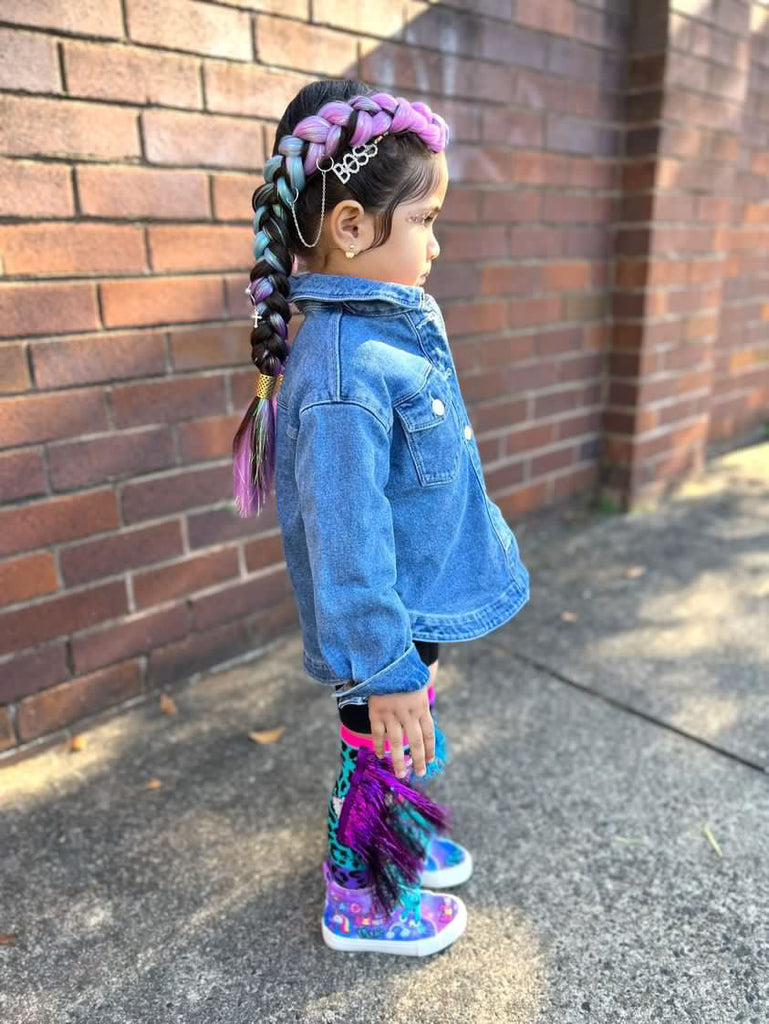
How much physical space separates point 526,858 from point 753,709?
3.16ft

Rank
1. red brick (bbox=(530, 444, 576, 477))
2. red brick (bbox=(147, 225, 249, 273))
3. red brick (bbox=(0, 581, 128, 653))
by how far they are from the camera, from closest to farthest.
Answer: red brick (bbox=(0, 581, 128, 653)) → red brick (bbox=(147, 225, 249, 273)) → red brick (bbox=(530, 444, 576, 477))

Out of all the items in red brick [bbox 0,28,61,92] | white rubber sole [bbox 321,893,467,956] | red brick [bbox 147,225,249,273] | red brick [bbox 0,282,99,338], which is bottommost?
white rubber sole [bbox 321,893,467,956]

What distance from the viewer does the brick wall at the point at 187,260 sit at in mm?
2174

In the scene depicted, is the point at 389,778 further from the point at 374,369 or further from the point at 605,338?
the point at 605,338

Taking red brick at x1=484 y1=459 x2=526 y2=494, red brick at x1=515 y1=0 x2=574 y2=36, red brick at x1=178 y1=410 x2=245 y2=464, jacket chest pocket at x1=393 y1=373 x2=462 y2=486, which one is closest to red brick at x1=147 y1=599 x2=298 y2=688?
red brick at x1=178 y1=410 x2=245 y2=464

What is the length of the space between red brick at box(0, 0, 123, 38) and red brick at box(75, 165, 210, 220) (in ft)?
1.05

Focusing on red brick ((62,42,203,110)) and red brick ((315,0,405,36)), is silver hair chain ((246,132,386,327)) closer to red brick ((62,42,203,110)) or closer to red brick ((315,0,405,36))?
red brick ((62,42,203,110))

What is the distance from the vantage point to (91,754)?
2.40 meters

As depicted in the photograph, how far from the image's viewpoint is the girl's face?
1.47 meters

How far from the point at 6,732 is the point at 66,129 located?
5.19 ft

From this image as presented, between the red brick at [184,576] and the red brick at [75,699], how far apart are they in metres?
0.22

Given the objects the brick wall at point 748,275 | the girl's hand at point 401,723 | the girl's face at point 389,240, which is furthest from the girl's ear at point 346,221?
the brick wall at point 748,275

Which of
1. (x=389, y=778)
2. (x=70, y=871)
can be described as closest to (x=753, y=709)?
(x=389, y=778)

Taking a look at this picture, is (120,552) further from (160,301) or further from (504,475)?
(504,475)
